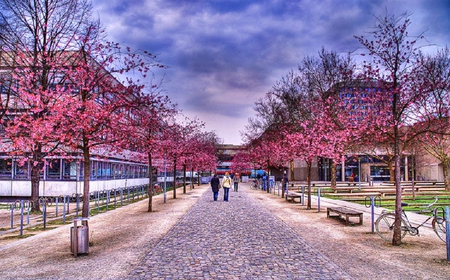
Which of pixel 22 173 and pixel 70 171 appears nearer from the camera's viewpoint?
pixel 70 171

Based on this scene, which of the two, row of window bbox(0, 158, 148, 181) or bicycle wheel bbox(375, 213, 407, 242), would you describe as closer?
bicycle wheel bbox(375, 213, 407, 242)

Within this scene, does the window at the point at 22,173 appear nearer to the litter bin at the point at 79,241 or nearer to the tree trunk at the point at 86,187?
the tree trunk at the point at 86,187

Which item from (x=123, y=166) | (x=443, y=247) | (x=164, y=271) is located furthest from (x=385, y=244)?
(x=123, y=166)

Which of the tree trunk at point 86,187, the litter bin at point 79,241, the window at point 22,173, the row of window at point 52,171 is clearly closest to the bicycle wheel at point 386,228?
the litter bin at point 79,241

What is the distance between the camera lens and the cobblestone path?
7.64 m

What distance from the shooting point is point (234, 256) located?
9250 mm

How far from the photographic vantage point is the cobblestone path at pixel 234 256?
7.64 meters

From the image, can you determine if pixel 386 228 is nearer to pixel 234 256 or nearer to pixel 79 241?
pixel 234 256

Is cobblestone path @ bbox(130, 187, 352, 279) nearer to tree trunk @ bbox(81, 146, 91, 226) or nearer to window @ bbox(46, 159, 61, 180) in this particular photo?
tree trunk @ bbox(81, 146, 91, 226)

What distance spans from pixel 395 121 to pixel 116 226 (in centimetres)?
987

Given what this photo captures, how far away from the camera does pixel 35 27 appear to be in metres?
19.4

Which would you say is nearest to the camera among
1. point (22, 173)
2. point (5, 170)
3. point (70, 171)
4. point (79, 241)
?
point (79, 241)

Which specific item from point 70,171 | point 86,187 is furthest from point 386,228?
→ point 70,171

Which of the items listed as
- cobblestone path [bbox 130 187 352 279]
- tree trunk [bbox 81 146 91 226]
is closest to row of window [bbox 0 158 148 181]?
tree trunk [bbox 81 146 91 226]
